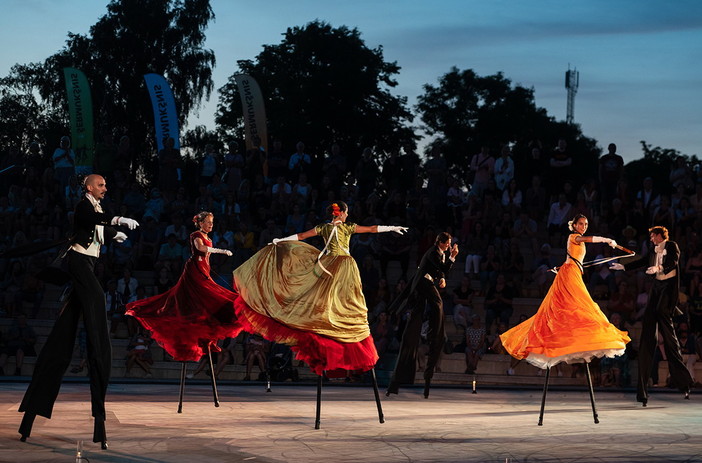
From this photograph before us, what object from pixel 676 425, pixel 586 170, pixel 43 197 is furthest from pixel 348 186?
pixel 586 170

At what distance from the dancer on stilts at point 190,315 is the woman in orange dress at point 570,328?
3.36 m

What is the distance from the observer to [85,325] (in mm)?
9141

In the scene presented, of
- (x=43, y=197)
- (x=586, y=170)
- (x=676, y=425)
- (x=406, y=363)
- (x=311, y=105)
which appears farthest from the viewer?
(x=586, y=170)

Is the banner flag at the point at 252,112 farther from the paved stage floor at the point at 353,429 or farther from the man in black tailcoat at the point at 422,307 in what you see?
the man in black tailcoat at the point at 422,307

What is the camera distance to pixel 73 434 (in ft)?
31.5

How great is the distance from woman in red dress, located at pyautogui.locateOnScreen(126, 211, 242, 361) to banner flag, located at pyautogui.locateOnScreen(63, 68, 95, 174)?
541 inches

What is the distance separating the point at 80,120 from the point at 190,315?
16276mm

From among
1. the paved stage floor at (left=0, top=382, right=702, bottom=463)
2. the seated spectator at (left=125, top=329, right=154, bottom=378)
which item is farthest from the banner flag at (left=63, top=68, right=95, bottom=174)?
the paved stage floor at (left=0, top=382, right=702, bottom=463)

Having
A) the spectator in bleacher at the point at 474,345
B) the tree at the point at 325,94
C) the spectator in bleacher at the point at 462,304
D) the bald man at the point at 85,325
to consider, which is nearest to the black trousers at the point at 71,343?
the bald man at the point at 85,325

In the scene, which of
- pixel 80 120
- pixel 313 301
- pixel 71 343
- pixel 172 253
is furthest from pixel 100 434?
pixel 80 120

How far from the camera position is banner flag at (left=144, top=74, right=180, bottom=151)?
95.0 feet

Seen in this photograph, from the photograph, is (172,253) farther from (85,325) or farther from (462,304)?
(85,325)

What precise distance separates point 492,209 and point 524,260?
1297 mm

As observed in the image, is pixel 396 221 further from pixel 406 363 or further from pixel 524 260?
pixel 406 363
